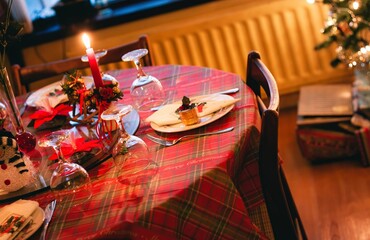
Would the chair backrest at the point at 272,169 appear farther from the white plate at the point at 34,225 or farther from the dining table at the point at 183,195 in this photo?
the white plate at the point at 34,225

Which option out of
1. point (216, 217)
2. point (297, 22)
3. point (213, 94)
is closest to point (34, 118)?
point (213, 94)

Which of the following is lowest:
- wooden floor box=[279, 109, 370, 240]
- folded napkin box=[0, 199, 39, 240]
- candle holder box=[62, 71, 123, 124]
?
wooden floor box=[279, 109, 370, 240]

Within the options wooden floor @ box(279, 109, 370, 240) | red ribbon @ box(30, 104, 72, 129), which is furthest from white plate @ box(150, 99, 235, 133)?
wooden floor @ box(279, 109, 370, 240)

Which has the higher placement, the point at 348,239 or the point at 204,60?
the point at 204,60

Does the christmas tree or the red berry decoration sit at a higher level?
the red berry decoration

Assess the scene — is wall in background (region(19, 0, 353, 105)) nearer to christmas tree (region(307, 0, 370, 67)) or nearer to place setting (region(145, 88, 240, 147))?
christmas tree (region(307, 0, 370, 67))

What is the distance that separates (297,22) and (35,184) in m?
1.83

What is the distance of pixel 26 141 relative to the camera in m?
1.56

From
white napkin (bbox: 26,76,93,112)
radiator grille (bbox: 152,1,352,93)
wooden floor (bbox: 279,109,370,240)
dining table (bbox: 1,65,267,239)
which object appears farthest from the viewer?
radiator grille (bbox: 152,1,352,93)

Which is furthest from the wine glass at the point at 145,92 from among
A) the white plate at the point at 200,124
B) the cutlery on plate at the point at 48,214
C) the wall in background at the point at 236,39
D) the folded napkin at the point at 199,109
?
the wall in background at the point at 236,39

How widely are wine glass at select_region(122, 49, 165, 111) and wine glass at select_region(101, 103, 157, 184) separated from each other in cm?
30

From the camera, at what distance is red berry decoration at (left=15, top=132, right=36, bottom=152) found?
1.56 metres

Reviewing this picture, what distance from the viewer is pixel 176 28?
113 inches

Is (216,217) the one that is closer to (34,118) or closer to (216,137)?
(216,137)
